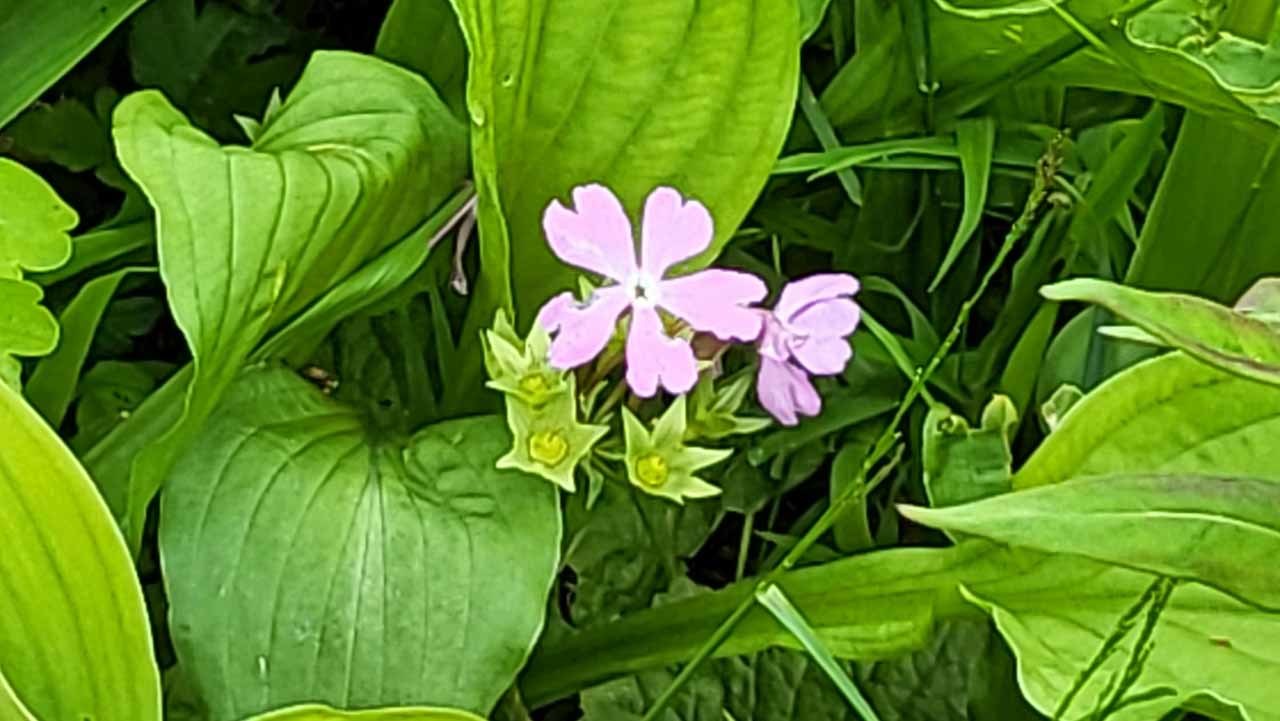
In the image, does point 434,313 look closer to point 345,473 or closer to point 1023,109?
point 345,473

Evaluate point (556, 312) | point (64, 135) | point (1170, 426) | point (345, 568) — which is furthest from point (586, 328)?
point (64, 135)

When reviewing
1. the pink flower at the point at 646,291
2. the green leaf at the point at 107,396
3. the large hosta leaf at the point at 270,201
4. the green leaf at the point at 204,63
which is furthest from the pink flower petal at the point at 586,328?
the green leaf at the point at 204,63

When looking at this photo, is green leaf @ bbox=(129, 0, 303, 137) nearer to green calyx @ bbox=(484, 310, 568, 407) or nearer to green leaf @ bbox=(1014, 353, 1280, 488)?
green calyx @ bbox=(484, 310, 568, 407)

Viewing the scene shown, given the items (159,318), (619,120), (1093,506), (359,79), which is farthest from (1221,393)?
(159,318)

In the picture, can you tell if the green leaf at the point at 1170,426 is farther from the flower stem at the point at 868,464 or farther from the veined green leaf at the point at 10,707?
the veined green leaf at the point at 10,707

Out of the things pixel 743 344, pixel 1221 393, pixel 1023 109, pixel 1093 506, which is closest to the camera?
pixel 1093 506

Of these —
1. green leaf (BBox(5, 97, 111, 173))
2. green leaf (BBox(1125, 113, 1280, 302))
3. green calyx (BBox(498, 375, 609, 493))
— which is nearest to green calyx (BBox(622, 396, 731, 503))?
green calyx (BBox(498, 375, 609, 493))
